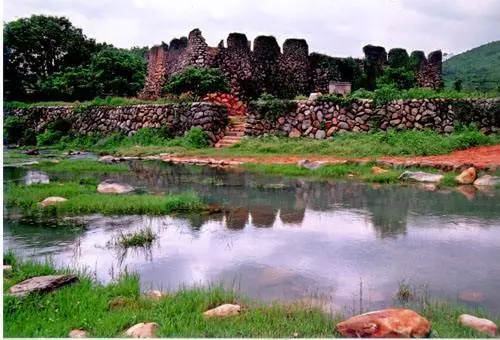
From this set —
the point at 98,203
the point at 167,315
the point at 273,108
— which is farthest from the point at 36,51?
the point at 167,315

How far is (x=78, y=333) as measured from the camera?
11.1 ft

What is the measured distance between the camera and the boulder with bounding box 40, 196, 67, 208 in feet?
25.7

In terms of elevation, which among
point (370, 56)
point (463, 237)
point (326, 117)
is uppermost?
point (370, 56)

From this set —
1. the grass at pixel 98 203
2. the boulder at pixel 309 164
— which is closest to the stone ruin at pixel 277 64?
the boulder at pixel 309 164

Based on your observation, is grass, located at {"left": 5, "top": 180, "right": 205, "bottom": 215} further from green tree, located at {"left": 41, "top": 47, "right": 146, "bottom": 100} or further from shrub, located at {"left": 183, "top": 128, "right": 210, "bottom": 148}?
green tree, located at {"left": 41, "top": 47, "right": 146, "bottom": 100}

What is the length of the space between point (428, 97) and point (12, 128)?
17.5m

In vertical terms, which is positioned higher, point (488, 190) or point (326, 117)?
point (326, 117)

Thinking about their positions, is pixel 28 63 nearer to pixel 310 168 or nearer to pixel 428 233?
pixel 310 168

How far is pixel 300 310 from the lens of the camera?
12.1ft

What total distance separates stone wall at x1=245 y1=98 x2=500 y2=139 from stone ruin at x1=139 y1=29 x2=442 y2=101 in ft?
18.8

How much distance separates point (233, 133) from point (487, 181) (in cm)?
1031

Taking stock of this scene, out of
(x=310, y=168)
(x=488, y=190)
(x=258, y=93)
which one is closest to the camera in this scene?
(x=488, y=190)

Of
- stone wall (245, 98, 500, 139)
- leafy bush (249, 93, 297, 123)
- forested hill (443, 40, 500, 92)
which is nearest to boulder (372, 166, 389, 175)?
stone wall (245, 98, 500, 139)

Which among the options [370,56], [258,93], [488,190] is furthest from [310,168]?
[370,56]
